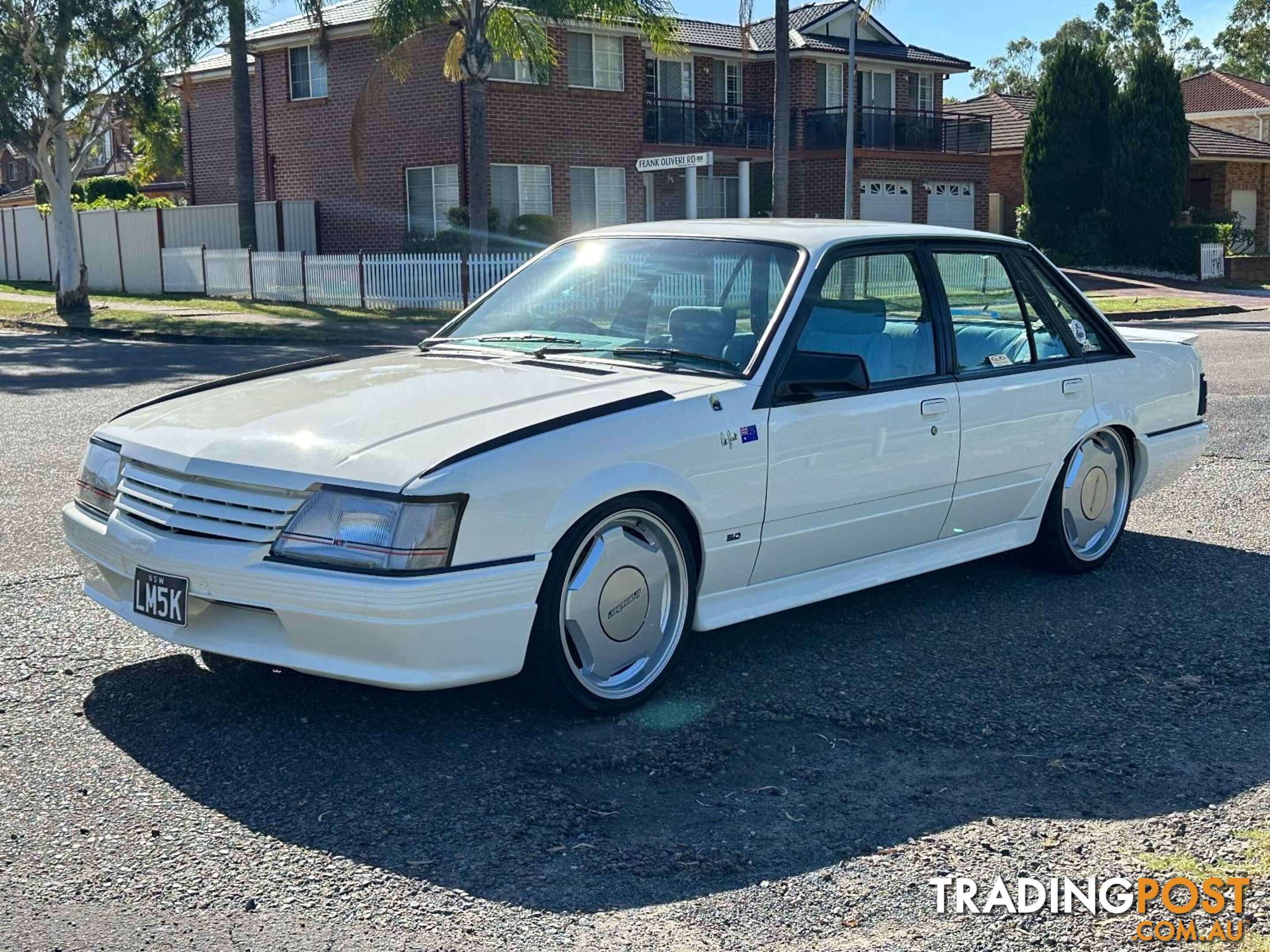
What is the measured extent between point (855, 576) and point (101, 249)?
32.2 meters

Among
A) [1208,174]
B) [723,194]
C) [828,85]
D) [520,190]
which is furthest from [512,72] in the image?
[1208,174]

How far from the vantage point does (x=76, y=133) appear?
89.0 feet

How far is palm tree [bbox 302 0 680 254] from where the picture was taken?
2444 centimetres

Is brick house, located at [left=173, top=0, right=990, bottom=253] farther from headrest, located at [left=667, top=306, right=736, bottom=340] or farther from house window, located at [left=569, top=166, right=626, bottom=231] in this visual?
headrest, located at [left=667, top=306, right=736, bottom=340]

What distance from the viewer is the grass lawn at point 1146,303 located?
26.6 metres

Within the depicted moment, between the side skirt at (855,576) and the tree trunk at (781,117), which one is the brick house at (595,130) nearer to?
the tree trunk at (781,117)

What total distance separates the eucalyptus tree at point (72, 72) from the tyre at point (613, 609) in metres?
23.7

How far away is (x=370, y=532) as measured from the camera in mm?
4086

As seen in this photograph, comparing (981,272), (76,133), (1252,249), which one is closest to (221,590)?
(981,272)

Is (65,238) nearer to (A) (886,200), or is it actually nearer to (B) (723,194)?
(B) (723,194)

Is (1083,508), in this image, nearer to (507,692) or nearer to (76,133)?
(507,692)

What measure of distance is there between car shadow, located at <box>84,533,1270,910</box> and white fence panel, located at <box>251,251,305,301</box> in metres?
24.2

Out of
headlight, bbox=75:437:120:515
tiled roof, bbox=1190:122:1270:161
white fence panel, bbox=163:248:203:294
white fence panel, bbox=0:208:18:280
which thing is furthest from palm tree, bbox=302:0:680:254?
tiled roof, bbox=1190:122:1270:161

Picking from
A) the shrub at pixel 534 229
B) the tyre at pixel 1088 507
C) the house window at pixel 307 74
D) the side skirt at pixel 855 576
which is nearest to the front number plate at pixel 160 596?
the side skirt at pixel 855 576
